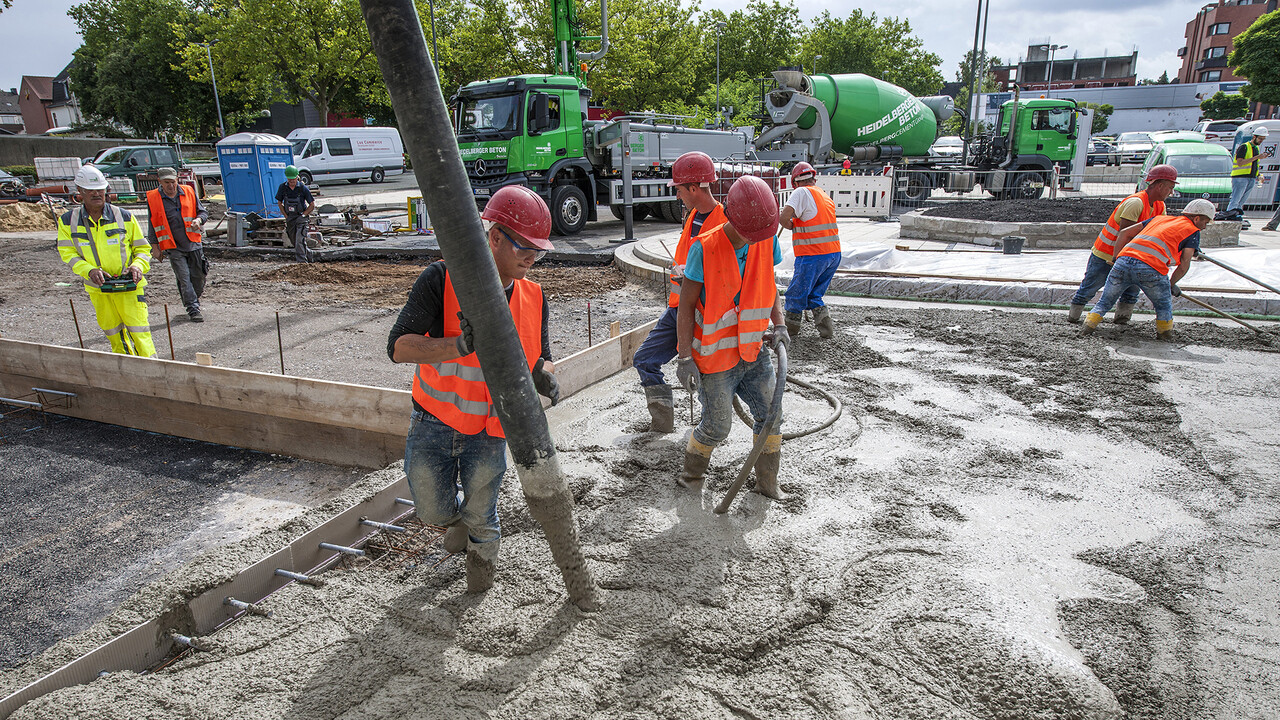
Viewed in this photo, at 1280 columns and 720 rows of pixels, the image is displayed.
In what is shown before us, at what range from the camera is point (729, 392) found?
11.5ft

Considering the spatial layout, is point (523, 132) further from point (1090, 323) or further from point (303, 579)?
point (303, 579)

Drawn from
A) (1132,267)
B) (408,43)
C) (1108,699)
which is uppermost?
(408,43)

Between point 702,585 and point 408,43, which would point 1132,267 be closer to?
point 702,585

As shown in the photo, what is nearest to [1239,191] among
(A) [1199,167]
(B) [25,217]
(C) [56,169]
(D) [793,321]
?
(A) [1199,167]

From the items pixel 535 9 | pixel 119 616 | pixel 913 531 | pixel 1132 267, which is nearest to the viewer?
pixel 119 616

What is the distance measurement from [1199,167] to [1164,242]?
1338 centimetres

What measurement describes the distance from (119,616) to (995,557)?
3659mm

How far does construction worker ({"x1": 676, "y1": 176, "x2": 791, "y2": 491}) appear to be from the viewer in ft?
10.4

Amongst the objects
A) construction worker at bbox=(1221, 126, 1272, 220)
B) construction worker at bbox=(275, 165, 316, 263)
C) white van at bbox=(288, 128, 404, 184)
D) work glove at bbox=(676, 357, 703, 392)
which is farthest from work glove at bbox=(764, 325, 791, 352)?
white van at bbox=(288, 128, 404, 184)

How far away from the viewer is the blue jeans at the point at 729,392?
3490 millimetres

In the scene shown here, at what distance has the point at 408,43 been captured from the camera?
182 cm

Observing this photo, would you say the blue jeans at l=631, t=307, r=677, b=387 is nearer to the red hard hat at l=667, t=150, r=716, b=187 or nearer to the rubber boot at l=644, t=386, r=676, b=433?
the rubber boot at l=644, t=386, r=676, b=433

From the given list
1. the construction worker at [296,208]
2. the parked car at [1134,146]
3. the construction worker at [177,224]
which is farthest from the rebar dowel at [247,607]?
the parked car at [1134,146]

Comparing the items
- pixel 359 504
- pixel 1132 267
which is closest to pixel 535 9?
pixel 1132 267
